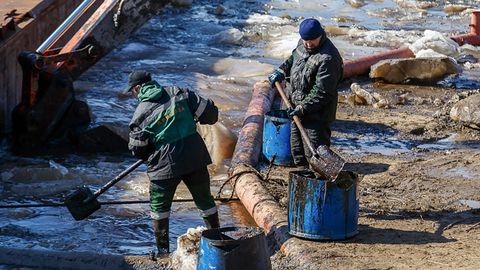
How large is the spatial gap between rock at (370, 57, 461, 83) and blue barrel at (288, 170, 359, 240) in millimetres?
8138

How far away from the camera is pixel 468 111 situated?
1287cm

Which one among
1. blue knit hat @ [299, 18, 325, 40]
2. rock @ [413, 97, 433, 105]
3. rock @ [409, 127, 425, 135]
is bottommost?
rock @ [413, 97, 433, 105]

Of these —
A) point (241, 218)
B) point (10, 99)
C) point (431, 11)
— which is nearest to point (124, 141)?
point (10, 99)

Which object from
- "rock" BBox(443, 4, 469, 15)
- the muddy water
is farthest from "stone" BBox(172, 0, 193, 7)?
"rock" BBox(443, 4, 469, 15)

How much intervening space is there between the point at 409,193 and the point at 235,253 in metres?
3.39

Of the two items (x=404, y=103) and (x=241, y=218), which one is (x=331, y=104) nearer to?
(x=241, y=218)

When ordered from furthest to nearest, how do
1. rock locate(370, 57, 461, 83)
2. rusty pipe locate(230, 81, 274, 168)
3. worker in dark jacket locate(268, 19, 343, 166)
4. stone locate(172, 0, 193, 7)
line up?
stone locate(172, 0, 193, 7)
rock locate(370, 57, 461, 83)
rusty pipe locate(230, 81, 274, 168)
worker in dark jacket locate(268, 19, 343, 166)

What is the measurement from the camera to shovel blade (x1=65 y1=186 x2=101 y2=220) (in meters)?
8.44

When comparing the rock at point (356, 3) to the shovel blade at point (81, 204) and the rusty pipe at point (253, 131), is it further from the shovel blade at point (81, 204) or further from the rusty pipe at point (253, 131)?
the shovel blade at point (81, 204)

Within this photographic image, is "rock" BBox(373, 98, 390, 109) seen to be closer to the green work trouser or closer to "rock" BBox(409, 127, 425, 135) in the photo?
"rock" BBox(409, 127, 425, 135)

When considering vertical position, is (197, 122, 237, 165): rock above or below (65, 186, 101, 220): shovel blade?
below

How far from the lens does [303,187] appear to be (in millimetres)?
8227

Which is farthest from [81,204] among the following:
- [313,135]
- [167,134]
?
[313,135]

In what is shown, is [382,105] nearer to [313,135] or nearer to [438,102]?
[438,102]
